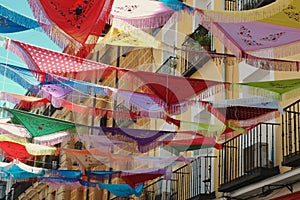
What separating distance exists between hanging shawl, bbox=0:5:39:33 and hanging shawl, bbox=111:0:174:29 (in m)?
0.93

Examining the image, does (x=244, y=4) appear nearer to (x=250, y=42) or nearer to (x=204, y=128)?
(x=204, y=128)

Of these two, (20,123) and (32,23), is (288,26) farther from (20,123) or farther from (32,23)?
(20,123)

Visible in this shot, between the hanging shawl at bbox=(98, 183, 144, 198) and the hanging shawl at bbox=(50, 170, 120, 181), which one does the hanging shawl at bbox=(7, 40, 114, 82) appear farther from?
the hanging shawl at bbox=(98, 183, 144, 198)

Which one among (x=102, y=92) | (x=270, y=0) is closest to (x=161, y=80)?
(x=102, y=92)

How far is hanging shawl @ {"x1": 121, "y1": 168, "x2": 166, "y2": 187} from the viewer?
503 inches

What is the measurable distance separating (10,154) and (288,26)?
24.5 ft

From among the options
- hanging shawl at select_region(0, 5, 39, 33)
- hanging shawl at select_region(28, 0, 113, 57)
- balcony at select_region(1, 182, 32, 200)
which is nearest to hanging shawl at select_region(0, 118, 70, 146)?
hanging shawl at select_region(0, 5, 39, 33)

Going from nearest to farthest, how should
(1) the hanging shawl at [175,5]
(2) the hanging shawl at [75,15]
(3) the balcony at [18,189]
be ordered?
(2) the hanging shawl at [75,15], (1) the hanging shawl at [175,5], (3) the balcony at [18,189]

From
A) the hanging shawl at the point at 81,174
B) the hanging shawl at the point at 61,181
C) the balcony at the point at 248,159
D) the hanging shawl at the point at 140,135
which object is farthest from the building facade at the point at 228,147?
the hanging shawl at the point at 61,181

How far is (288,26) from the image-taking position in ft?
23.7

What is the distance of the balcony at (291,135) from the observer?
9820 mm

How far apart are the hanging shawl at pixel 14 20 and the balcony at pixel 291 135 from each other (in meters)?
4.33

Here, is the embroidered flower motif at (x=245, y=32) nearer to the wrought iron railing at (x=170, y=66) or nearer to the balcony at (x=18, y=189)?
the wrought iron railing at (x=170, y=66)

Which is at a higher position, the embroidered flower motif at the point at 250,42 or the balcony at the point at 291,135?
the embroidered flower motif at the point at 250,42
